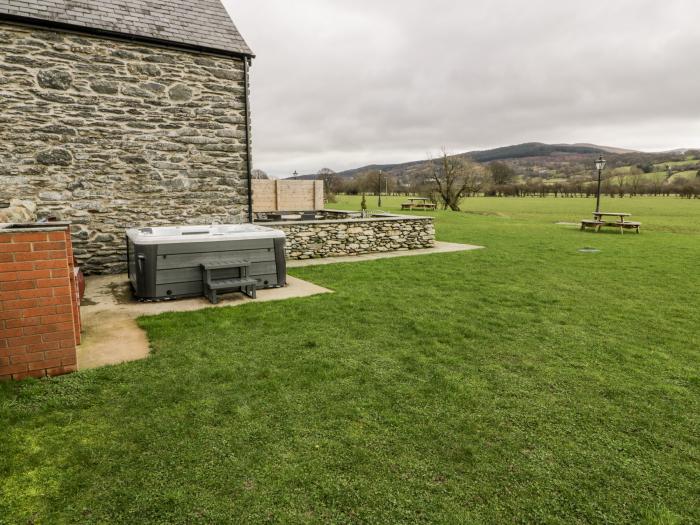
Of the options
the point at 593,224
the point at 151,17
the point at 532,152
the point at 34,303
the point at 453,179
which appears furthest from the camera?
the point at 532,152

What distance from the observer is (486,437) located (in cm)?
259

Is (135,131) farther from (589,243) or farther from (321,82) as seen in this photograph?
(321,82)

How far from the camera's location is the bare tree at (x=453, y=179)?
34.7m

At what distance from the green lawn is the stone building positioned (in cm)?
406

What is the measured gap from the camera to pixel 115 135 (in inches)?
301

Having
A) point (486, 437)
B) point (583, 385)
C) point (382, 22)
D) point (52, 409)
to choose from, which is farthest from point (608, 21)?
point (52, 409)

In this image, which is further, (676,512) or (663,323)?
(663,323)

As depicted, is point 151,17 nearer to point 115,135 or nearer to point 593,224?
point 115,135

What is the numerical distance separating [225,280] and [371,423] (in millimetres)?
3977

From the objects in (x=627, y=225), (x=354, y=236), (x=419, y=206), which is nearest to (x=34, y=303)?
(x=354, y=236)

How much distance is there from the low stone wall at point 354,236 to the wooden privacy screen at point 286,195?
8494 millimetres

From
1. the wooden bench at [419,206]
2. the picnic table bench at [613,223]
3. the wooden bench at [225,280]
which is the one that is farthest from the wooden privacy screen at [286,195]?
the wooden bench at [419,206]

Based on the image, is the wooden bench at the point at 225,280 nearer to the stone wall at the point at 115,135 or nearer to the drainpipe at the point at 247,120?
the stone wall at the point at 115,135

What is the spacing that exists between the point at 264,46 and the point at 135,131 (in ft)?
34.9
